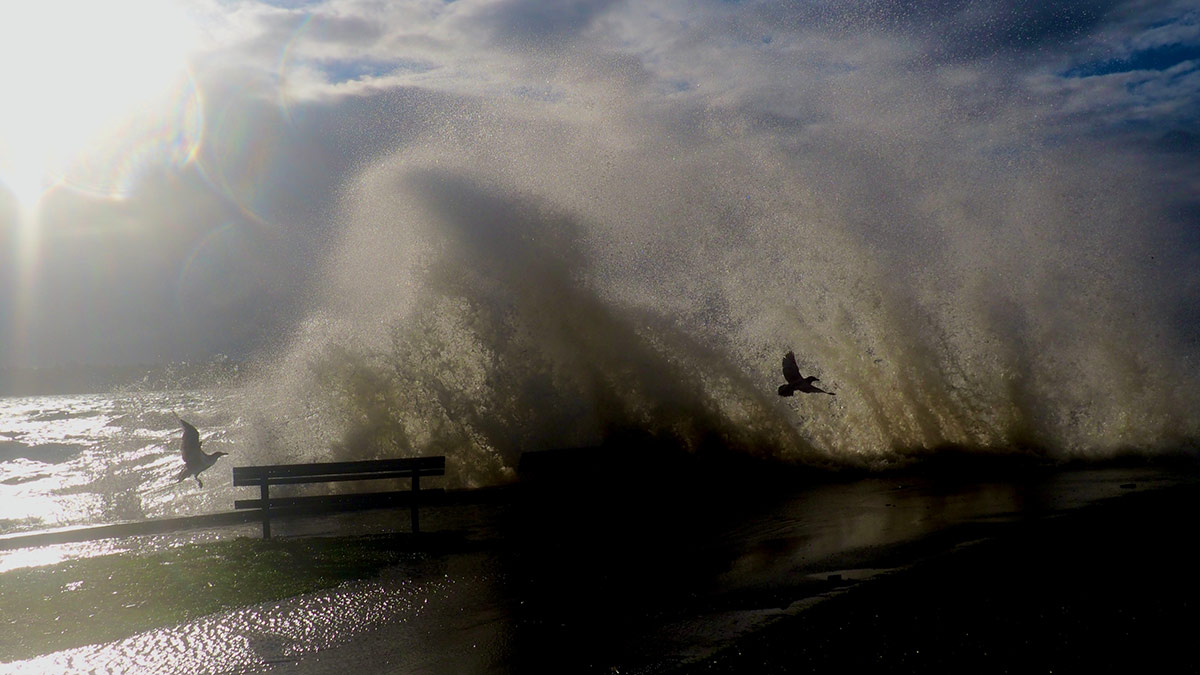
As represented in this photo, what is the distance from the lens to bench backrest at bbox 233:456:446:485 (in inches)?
446

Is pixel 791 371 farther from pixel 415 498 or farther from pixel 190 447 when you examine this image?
pixel 190 447

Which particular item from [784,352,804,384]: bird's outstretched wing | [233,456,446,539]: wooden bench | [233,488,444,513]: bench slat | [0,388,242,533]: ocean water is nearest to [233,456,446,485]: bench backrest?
[233,456,446,539]: wooden bench

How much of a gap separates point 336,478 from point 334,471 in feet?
0.53

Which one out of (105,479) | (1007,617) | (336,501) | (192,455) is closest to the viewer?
(1007,617)

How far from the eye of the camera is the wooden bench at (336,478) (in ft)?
37.4

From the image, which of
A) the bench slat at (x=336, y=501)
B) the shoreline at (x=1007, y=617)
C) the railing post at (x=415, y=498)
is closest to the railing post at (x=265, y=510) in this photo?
the bench slat at (x=336, y=501)

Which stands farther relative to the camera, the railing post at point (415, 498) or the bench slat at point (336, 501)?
the bench slat at point (336, 501)

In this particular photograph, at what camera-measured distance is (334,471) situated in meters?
11.7

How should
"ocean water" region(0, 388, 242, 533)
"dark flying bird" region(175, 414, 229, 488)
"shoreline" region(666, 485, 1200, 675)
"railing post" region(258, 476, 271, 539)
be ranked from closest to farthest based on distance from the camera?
1. "shoreline" region(666, 485, 1200, 675)
2. "railing post" region(258, 476, 271, 539)
3. "dark flying bird" region(175, 414, 229, 488)
4. "ocean water" region(0, 388, 242, 533)

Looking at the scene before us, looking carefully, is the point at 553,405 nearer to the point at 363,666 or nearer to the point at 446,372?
the point at 446,372

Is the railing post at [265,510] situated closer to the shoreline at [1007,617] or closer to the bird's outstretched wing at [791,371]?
the bird's outstretched wing at [791,371]

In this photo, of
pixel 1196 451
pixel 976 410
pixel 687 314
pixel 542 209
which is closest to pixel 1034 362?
pixel 976 410

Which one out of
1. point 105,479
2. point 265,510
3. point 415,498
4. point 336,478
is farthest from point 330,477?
point 105,479

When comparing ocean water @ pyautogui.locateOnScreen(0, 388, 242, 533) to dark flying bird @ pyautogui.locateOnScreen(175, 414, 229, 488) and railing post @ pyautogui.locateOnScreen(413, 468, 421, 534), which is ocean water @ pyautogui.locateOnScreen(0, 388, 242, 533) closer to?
dark flying bird @ pyautogui.locateOnScreen(175, 414, 229, 488)
